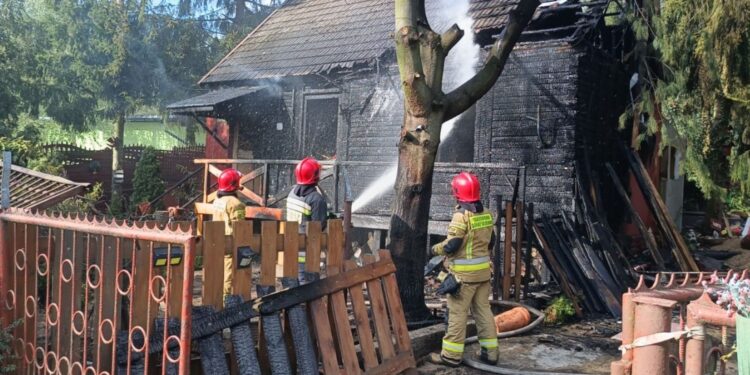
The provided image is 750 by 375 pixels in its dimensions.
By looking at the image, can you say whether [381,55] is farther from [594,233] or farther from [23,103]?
→ [23,103]

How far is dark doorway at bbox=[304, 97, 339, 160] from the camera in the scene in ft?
44.8

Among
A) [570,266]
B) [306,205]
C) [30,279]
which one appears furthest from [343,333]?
[570,266]

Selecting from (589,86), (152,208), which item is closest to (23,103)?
(152,208)

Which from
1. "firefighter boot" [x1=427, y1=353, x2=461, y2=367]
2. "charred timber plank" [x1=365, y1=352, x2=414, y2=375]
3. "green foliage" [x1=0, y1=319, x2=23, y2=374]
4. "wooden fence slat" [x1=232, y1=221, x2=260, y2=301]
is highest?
"wooden fence slat" [x1=232, y1=221, x2=260, y2=301]

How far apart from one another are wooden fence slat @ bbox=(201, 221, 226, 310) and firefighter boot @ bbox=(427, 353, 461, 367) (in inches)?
94.2

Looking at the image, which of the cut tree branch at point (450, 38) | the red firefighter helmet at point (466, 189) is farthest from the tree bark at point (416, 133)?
the red firefighter helmet at point (466, 189)

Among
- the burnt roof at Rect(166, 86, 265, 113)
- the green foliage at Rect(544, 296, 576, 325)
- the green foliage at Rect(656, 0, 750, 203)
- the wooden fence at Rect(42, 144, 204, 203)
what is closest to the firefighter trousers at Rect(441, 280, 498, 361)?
the green foliage at Rect(544, 296, 576, 325)

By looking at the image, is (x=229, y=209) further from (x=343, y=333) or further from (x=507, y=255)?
(x=507, y=255)

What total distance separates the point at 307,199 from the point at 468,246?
155 cm

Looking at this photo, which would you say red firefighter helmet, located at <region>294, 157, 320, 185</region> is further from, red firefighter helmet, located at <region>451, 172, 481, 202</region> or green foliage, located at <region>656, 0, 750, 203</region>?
green foliage, located at <region>656, 0, 750, 203</region>

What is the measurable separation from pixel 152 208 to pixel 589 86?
9.86m

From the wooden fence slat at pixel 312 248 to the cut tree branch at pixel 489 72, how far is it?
2.36 meters

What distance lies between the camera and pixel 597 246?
28.1 feet

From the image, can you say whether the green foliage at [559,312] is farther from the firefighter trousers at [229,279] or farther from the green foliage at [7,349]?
the green foliage at [7,349]
